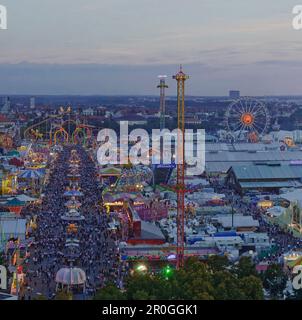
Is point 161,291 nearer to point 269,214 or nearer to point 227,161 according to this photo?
point 269,214

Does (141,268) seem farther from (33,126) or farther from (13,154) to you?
(33,126)

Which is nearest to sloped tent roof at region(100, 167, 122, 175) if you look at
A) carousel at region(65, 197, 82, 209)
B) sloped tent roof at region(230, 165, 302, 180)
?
sloped tent roof at region(230, 165, 302, 180)

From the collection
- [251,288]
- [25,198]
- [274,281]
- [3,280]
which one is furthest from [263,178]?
[3,280]

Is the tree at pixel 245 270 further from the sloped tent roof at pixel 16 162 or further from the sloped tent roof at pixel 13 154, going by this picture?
the sloped tent roof at pixel 13 154

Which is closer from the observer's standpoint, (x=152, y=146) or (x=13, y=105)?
(x=152, y=146)

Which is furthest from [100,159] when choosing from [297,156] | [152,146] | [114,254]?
[114,254]

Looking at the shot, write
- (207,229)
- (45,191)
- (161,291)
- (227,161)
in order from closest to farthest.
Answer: (161,291)
(207,229)
(45,191)
(227,161)
